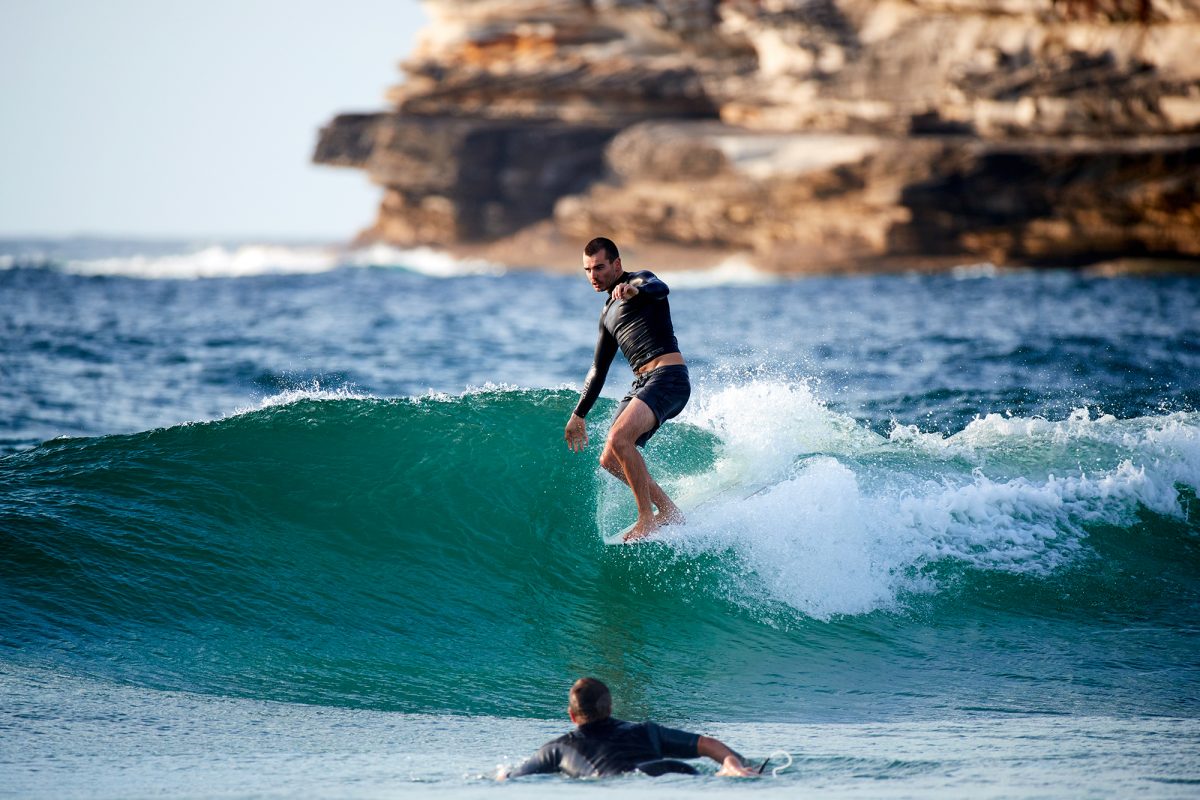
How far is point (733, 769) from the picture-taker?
15.3 ft

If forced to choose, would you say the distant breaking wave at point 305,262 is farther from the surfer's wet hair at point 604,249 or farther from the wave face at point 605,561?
the surfer's wet hair at point 604,249

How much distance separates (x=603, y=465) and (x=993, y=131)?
3432 cm

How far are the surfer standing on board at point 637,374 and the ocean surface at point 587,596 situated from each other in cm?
48

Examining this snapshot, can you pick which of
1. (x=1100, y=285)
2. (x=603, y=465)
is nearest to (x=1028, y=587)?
(x=603, y=465)

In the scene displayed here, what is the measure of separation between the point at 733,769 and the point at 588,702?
0.64 m

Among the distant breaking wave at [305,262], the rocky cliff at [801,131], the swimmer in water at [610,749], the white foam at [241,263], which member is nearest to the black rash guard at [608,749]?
the swimmer in water at [610,749]

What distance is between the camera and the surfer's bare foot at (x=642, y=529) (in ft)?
24.3

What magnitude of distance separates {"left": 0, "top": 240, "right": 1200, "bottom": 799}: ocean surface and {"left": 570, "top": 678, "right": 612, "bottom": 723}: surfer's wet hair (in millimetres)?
295

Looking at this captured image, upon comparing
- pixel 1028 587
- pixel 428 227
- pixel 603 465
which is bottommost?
pixel 1028 587

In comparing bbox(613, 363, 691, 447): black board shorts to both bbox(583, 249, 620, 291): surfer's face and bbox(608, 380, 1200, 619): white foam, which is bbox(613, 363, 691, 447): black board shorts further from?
bbox(608, 380, 1200, 619): white foam

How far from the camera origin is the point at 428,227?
5400 cm

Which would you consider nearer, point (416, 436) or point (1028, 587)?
point (1028, 587)

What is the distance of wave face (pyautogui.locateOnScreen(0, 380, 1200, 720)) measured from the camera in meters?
6.30

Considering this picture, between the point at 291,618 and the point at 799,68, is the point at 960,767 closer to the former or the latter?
the point at 291,618
